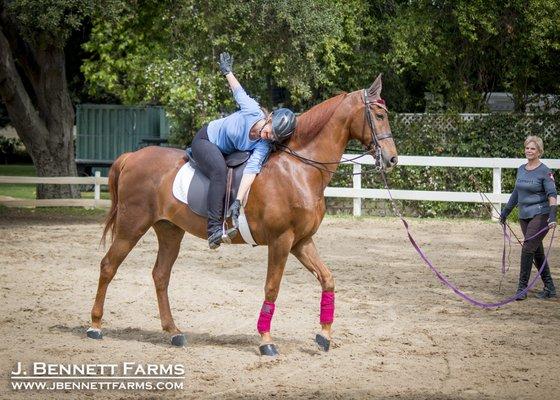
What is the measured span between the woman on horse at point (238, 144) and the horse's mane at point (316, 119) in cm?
11

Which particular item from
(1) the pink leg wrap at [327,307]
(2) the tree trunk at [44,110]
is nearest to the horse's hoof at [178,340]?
(1) the pink leg wrap at [327,307]

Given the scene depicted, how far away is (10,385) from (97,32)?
648 inches

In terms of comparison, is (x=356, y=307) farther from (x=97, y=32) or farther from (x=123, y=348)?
(x=97, y=32)

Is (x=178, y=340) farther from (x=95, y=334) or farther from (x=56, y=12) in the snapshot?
(x=56, y=12)

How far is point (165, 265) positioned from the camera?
9.18 m

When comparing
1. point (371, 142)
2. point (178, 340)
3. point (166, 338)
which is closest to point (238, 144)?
point (371, 142)

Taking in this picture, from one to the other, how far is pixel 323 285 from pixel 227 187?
4.30ft

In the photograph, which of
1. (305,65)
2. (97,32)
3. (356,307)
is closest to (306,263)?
(356,307)

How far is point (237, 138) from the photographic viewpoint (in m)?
8.59

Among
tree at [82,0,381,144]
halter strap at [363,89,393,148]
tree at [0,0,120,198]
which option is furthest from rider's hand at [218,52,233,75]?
tree at [0,0,120,198]

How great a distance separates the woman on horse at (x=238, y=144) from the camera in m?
8.39

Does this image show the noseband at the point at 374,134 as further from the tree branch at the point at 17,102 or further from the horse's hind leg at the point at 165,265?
the tree branch at the point at 17,102

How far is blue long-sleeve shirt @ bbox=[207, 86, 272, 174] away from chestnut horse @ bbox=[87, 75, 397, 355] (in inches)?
5.4

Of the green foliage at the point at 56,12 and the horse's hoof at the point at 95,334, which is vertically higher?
the green foliage at the point at 56,12
